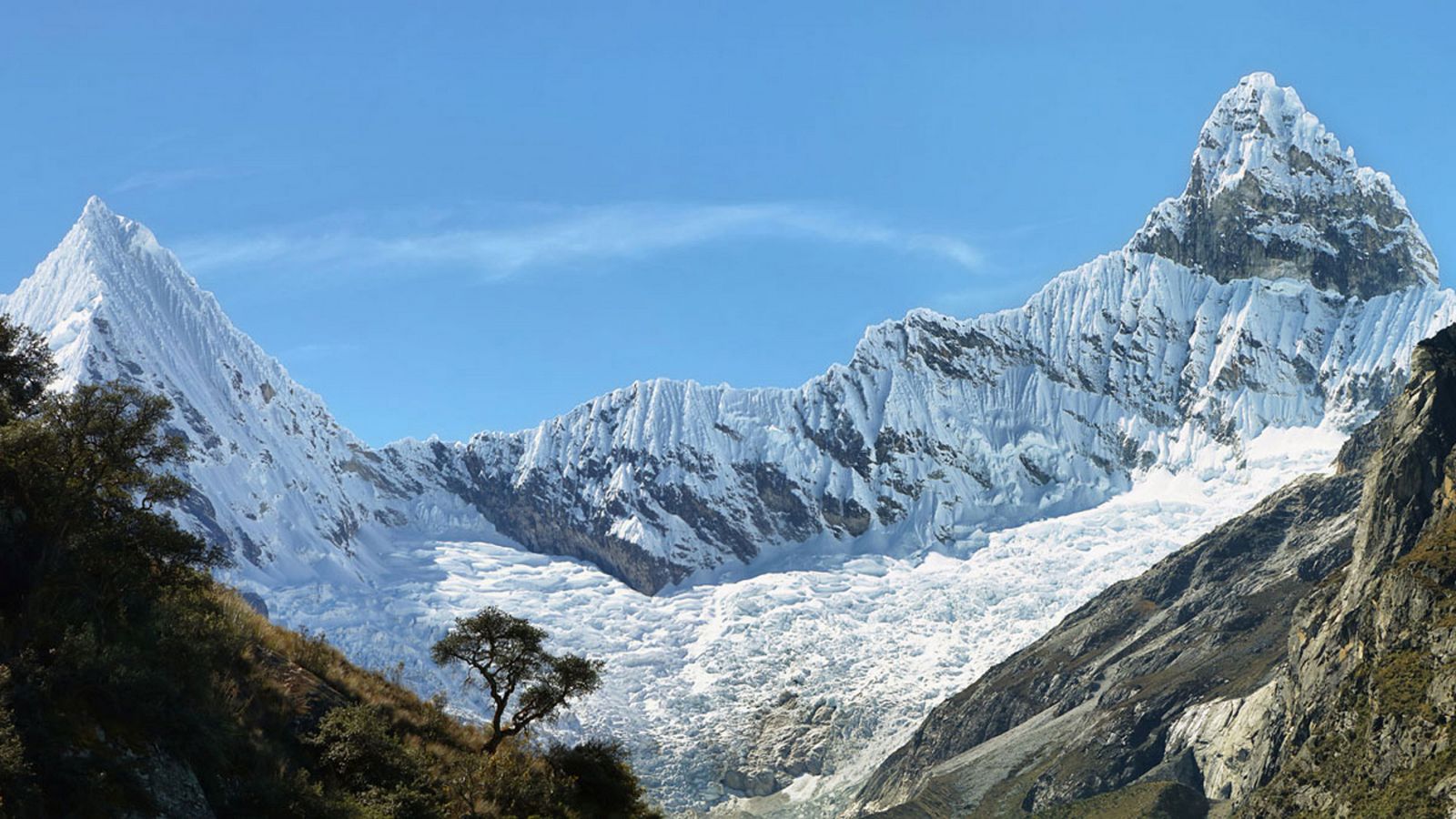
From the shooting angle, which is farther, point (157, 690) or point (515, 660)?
point (515, 660)

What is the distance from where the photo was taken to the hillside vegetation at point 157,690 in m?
27.0

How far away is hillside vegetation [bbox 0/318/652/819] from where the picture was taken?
27.0 meters

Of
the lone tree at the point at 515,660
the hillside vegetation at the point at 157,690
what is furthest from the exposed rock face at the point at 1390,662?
the hillside vegetation at the point at 157,690

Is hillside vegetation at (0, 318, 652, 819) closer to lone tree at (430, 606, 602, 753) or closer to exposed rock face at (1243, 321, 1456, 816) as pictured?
lone tree at (430, 606, 602, 753)

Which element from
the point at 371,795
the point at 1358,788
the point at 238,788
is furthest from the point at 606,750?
the point at 1358,788

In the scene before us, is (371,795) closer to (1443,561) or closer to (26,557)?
(26,557)

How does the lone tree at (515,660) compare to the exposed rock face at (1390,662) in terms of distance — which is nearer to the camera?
the lone tree at (515,660)

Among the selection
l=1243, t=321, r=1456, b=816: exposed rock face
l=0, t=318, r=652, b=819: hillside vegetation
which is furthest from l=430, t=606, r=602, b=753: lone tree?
l=1243, t=321, r=1456, b=816: exposed rock face

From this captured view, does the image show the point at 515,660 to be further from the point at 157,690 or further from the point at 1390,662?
the point at 1390,662

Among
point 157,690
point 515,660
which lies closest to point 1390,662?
point 515,660

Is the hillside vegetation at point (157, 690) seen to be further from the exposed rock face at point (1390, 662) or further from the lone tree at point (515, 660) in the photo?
the exposed rock face at point (1390, 662)

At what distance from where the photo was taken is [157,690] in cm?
2906

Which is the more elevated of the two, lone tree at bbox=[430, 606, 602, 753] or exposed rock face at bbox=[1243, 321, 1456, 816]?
exposed rock face at bbox=[1243, 321, 1456, 816]

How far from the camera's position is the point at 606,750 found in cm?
4209
